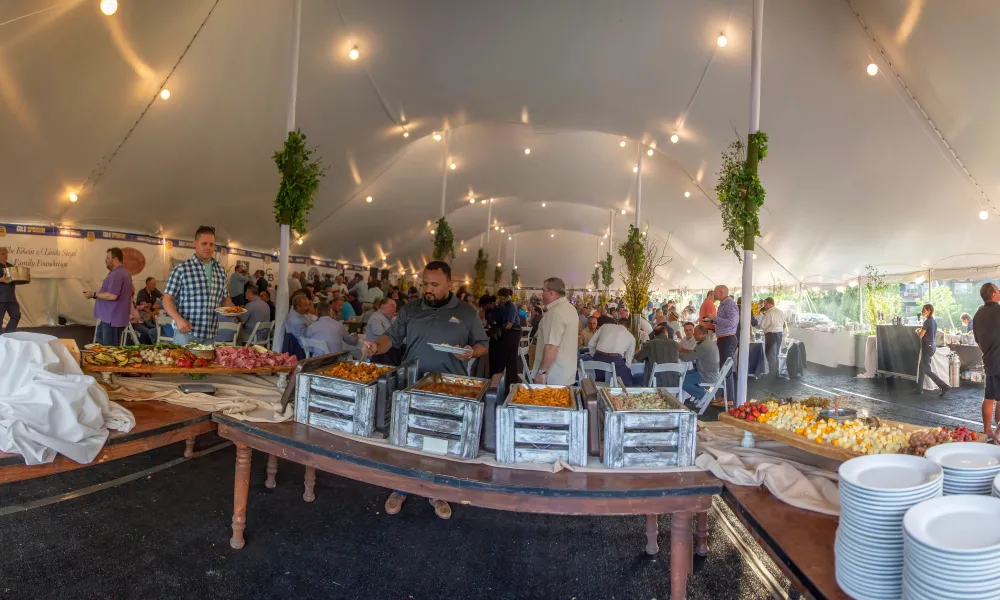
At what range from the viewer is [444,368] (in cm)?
315

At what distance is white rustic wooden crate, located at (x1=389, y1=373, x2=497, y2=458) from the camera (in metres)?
2.01

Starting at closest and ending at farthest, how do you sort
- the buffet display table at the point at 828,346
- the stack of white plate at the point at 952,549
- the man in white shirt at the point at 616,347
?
the stack of white plate at the point at 952,549 < the man in white shirt at the point at 616,347 < the buffet display table at the point at 828,346

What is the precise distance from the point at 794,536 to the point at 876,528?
0.40m

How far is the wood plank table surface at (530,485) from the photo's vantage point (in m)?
1.77

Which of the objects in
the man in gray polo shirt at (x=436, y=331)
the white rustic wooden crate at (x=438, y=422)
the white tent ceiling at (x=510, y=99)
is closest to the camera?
the white rustic wooden crate at (x=438, y=422)

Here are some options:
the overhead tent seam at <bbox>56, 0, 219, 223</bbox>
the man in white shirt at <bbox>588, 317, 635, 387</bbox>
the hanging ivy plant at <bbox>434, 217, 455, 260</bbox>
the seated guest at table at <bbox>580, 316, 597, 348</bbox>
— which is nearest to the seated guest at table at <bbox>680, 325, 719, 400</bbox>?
the man in white shirt at <bbox>588, 317, 635, 387</bbox>

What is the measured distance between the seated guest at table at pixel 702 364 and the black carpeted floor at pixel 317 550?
3.05 metres

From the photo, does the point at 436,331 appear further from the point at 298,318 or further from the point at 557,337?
the point at 298,318

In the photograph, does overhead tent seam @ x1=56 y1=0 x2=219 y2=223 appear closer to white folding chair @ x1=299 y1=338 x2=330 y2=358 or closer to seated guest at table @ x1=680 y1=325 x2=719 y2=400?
white folding chair @ x1=299 y1=338 x2=330 y2=358

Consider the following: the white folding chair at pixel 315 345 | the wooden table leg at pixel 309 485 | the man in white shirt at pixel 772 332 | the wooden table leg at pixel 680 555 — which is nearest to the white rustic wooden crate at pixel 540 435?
the wooden table leg at pixel 680 555

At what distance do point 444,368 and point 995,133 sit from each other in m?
8.04

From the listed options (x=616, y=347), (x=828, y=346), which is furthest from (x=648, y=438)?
(x=828, y=346)

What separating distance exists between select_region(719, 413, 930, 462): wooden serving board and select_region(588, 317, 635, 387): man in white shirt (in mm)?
Answer: 3162

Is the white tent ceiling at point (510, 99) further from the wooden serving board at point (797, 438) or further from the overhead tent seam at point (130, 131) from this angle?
the wooden serving board at point (797, 438)
